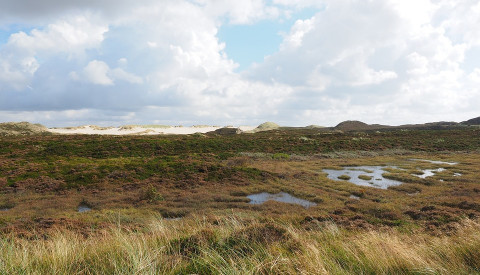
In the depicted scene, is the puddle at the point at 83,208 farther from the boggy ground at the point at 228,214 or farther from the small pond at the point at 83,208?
the boggy ground at the point at 228,214

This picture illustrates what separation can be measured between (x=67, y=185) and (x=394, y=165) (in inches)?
1410

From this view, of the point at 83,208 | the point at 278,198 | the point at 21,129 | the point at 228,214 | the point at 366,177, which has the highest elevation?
the point at 21,129

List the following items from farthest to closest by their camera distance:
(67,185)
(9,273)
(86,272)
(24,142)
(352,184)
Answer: (24,142) < (352,184) < (67,185) < (86,272) < (9,273)

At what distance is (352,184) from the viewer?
22062 mm

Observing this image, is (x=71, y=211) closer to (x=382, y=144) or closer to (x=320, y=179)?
(x=320, y=179)

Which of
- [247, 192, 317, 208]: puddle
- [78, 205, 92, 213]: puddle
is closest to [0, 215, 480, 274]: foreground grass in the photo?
[247, 192, 317, 208]: puddle

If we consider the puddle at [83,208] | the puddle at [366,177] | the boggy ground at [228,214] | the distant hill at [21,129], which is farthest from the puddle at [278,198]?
the distant hill at [21,129]

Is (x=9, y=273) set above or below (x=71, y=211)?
above

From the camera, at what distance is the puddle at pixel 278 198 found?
17.1 m

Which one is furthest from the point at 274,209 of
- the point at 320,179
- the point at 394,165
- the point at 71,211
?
the point at 394,165

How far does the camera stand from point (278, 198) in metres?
18.4

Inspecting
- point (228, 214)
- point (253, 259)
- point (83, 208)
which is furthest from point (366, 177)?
point (83, 208)

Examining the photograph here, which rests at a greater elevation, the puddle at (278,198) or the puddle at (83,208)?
the puddle at (278,198)

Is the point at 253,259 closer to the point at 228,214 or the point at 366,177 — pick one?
the point at 228,214
